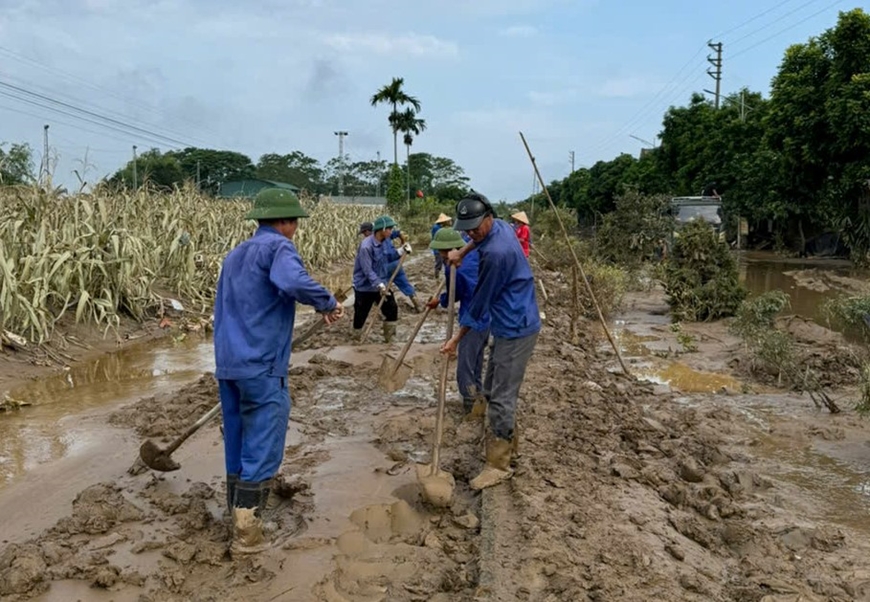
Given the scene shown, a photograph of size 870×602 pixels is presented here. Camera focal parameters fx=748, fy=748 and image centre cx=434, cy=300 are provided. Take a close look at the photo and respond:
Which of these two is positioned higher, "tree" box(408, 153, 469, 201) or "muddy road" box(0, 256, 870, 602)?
"tree" box(408, 153, 469, 201)

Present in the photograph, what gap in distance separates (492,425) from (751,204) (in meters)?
26.7

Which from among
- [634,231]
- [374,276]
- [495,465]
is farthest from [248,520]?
[634,231]

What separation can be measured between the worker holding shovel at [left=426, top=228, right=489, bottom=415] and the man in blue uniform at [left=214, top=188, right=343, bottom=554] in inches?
85.5

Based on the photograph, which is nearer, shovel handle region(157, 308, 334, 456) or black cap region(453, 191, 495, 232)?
shovel handle region(157, 308, 334, 456)

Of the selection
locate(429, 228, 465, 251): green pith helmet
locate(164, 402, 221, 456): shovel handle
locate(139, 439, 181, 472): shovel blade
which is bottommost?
locate(139, 439, 181, 472): shovel blade

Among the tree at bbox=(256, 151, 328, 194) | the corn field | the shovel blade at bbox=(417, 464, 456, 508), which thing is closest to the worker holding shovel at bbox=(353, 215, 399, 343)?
the corn field

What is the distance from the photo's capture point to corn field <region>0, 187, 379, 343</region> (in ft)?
27.4

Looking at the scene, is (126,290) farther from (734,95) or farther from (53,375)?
(734,95)

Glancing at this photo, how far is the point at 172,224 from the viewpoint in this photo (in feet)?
38.7

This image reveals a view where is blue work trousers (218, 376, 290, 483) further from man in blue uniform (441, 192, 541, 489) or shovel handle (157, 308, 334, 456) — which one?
man in blue uniform (441, 192, 541, 489)

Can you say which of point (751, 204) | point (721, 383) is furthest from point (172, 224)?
point (751, 204)

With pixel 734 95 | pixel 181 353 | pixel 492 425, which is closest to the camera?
pixel 492 425

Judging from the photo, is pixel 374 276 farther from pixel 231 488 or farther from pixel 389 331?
pixel 231 488

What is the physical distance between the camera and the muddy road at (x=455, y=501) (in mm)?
3422
